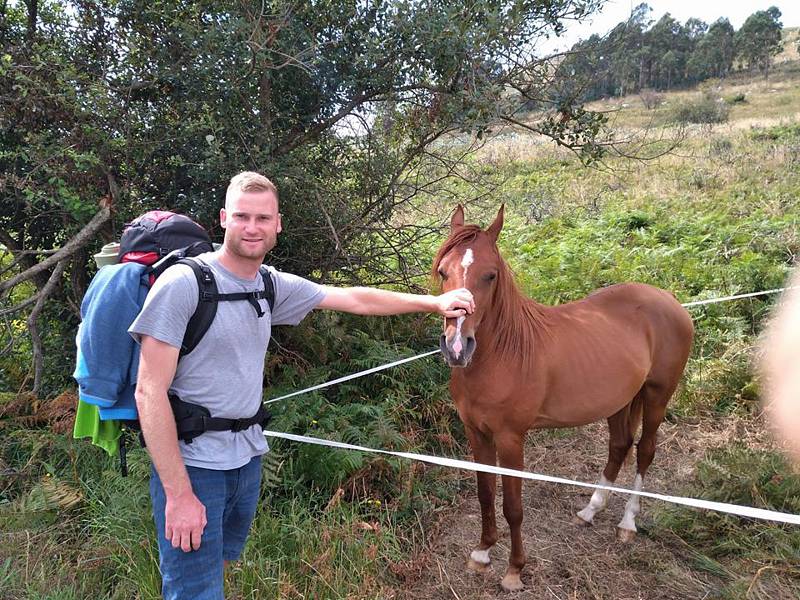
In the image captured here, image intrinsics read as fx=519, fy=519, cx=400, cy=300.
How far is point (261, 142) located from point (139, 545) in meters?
2.76

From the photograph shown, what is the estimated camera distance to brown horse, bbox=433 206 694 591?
276 centimetres

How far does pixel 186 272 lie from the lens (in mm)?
1801

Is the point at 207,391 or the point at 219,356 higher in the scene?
the point at 219,356

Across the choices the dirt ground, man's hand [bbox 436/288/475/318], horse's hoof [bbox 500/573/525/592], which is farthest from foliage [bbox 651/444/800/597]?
man's hand [bbox 436/288/475/318]

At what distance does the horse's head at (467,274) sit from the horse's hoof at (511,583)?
1.55 m

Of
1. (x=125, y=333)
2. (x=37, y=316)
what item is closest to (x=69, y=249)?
(x=37, y=316)

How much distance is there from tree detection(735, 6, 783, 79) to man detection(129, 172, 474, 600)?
5927 centimetres

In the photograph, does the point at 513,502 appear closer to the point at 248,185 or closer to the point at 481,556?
the point at 481,556

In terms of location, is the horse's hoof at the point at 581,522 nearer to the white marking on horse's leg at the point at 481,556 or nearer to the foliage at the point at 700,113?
the white marking on horse's leg at the point at 481,556

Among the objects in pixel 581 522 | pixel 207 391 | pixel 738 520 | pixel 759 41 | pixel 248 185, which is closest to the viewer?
pixel 207 391

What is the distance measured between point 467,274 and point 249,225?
1159 mm

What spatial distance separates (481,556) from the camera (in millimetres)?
3287

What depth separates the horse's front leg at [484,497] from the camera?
3205mm

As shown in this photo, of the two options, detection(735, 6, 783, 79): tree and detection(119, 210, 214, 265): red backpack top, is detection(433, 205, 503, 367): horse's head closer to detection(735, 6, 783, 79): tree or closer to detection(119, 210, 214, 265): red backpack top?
detection(119, 210, 214, 265): red backpack top
